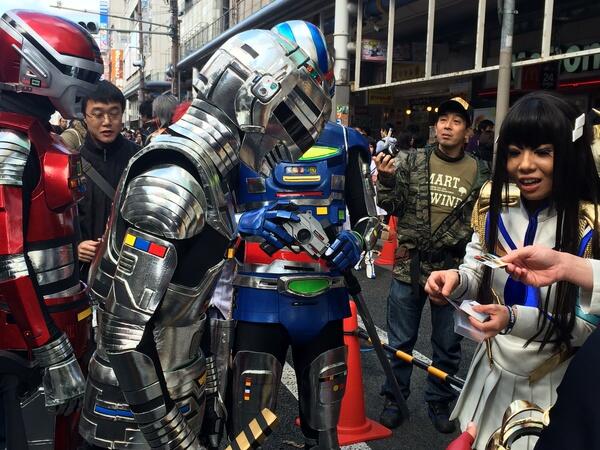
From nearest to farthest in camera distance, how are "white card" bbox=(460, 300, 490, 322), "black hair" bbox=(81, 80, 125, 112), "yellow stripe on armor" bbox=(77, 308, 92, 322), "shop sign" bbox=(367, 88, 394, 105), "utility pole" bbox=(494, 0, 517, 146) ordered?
"white card" bbox=(460, 300, 490, 322) < "yellow stripe on armor" bbox=(77, 308, 92, 322) < "black hair" bbox=(81, 80, 125, 112) < "utility pole" bbox=(494, 0, 517, 146) < "shop sign" bbox=(367, 88, 394, 105)

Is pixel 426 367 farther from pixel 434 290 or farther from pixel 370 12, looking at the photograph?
pixel 370 12

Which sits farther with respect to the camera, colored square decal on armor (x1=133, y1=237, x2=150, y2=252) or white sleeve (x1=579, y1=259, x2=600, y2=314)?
colored square decal on armor (x1=133, y1=237, x2=150, y2=252)

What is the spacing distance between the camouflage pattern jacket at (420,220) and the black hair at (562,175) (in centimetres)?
165

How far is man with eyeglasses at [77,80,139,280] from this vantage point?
3.34 meters

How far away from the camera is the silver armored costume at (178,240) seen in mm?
1547

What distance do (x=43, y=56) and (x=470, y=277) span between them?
1.89 metres

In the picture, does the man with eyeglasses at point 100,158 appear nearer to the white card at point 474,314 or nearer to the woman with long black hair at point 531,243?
the woman with long black hair at point 531,243

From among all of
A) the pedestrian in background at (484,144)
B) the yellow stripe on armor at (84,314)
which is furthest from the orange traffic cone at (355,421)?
the pedestrian in background at (484,144)

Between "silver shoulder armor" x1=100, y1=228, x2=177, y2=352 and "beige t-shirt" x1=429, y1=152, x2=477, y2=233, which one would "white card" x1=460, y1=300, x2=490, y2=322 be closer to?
"silver shoulder armor" x1=100, y1=228, x2=177, y2=352

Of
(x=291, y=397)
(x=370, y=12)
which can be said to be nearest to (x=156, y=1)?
(x=370, y=12)

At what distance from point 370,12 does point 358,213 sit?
8815 mm

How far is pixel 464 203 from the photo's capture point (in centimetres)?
334

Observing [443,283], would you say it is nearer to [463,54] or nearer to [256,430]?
[256,430]

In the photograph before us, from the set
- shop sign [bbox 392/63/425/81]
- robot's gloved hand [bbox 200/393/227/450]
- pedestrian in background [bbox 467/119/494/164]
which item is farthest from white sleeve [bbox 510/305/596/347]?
shop sign [bbox 392/63/425/81]
